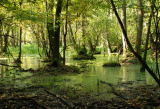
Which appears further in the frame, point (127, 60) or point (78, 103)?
point (127, 60)

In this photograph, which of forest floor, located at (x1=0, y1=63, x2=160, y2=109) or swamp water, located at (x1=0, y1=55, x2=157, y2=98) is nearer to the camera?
forest floor, located at (x1=0, y1=63, x2=160, y2=109)

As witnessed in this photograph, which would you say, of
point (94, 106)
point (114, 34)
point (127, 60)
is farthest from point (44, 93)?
point (114, 34)

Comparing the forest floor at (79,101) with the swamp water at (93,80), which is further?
the swamp water at (93,80)

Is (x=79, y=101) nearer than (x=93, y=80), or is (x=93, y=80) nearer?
(x=79, y=101)

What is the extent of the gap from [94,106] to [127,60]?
970 centimetres

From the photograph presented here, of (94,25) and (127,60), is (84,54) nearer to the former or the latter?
(94,25)

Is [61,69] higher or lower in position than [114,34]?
lower

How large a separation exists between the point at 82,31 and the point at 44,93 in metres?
12.8

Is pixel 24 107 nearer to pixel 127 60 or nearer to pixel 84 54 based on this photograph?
pixel 127 60

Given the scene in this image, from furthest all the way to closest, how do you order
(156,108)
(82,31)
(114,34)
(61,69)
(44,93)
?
(114,34) → (82,31) → (61,69) → (44,93) → (156,108)

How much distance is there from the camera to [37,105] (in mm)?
3654

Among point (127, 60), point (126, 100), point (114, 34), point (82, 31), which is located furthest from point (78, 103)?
point (114, 34)

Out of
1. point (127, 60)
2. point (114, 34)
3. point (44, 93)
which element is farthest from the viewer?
point (114, 34)

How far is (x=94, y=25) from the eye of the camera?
16984mm
